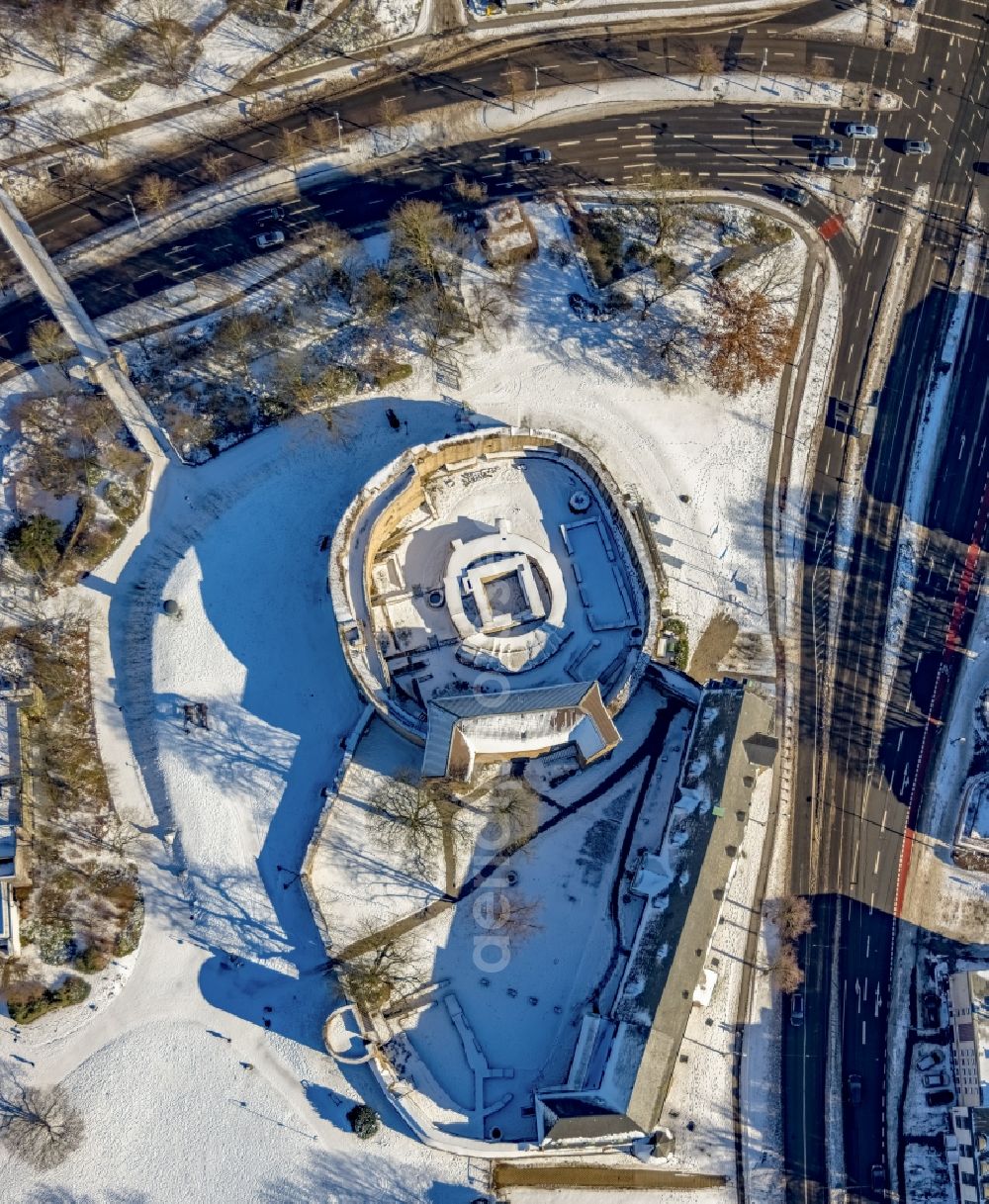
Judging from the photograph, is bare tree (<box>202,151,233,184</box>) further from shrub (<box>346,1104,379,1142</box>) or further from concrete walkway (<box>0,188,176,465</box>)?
shrub (<box>346,1104,379,1142</box>)

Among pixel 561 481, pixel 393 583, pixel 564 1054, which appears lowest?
pixel 564 1054

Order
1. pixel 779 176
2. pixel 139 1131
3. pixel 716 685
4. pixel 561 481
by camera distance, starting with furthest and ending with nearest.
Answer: pixel 779 176 < pixel 561 481 < pixel 716 685 < pixel 139 1131

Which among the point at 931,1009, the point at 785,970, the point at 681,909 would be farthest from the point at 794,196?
the point at 931,1009

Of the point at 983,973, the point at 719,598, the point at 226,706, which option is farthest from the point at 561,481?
the point at 983,973

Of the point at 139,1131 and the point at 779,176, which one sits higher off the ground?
the point at 779,176

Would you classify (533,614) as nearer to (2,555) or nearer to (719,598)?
(719,598)

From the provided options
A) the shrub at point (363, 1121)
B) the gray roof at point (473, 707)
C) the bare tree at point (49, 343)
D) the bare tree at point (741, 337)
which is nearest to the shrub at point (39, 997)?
the shrub at point (363, 1121)

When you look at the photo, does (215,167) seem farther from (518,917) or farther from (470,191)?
(518,917)

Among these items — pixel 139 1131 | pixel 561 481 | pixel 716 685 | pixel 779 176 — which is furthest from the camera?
pixel 779 176
